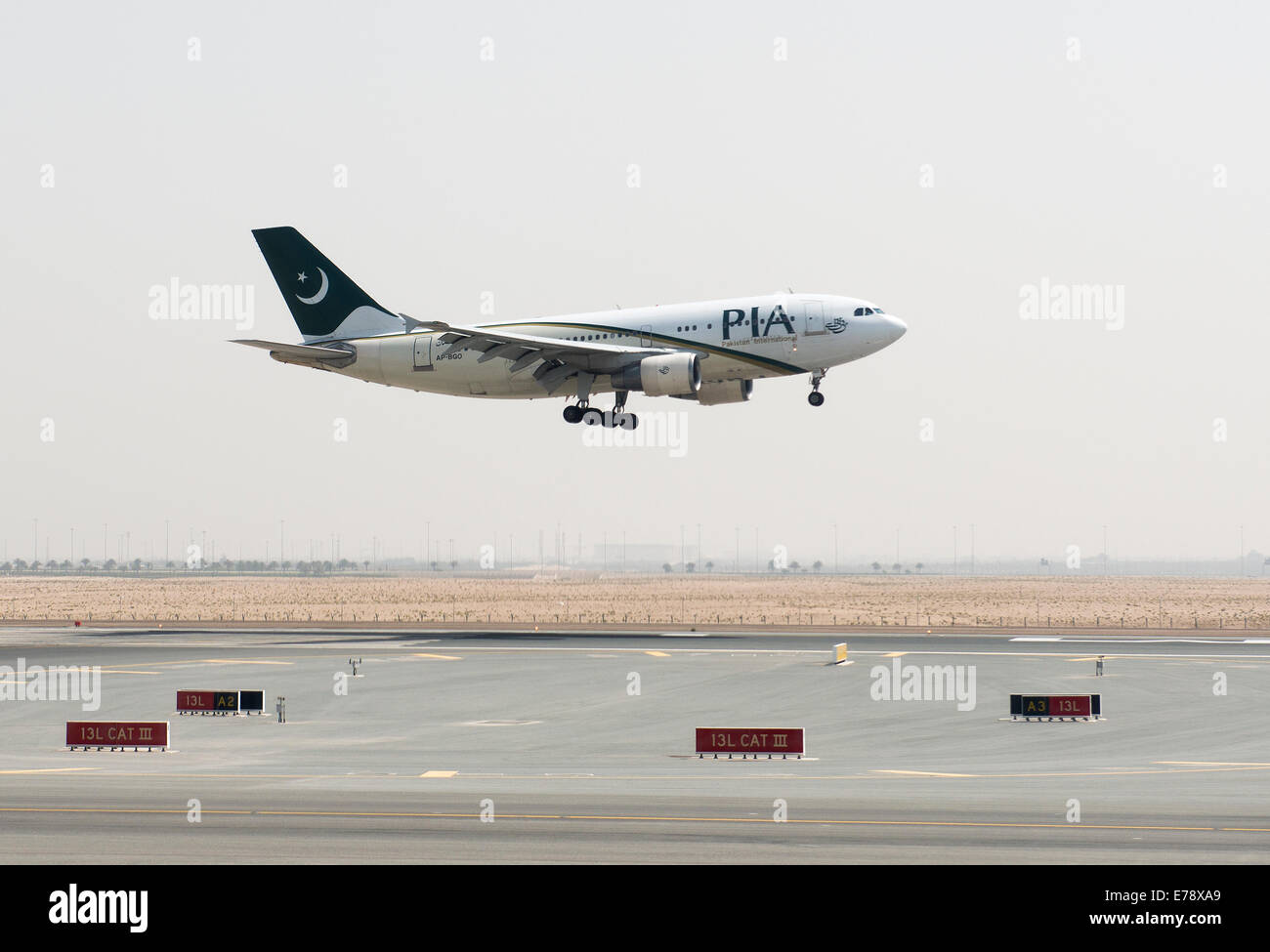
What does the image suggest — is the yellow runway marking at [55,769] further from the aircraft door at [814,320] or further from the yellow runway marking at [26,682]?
the aircraft door at [814,320]

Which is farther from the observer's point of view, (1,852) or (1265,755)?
(1265,755)

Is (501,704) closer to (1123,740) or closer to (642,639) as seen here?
(1123,740)

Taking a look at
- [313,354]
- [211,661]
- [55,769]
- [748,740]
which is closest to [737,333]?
Answer: [313,354]

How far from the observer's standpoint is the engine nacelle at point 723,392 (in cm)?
6397

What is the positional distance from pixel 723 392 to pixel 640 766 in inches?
1384

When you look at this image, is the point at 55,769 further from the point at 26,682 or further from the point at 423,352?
the point at 423,352

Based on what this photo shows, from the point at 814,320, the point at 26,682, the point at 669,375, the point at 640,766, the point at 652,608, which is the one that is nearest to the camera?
the point at 640,766

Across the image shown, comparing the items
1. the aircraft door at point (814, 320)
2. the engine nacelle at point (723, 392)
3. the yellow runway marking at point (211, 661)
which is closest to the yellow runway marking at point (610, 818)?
the yellow runway marking at point (211, 661)

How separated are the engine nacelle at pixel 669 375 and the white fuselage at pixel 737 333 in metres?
1.00

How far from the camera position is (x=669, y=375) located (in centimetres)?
6094
